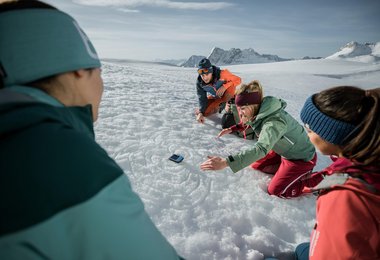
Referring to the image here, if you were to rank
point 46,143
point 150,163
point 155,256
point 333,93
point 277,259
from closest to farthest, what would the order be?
point 46,143 → point 155,256 → point 333,93 → point 277,259 → point 150,163

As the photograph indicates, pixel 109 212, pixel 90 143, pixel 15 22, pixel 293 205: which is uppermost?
pixel 15 22

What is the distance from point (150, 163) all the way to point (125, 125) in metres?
1.13

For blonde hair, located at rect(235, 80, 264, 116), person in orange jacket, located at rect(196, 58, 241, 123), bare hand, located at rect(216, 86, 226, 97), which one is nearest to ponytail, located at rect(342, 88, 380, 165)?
blonde hair, located at rect(235, 80, 264, 116)

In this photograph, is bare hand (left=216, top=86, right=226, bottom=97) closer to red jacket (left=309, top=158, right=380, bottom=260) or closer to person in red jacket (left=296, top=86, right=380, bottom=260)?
person in red jacket (left=296, top=86, right=380, bottom=260)

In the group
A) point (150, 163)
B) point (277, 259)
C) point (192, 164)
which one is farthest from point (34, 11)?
point (192, 164)

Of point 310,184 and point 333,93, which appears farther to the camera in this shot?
point 310,184

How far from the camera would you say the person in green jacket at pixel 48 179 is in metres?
0.55

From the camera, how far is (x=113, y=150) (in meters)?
3.17

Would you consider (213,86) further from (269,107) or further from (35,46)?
(35,46)

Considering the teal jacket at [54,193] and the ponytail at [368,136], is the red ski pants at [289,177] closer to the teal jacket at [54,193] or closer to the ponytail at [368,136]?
the ponytail at [368,136]

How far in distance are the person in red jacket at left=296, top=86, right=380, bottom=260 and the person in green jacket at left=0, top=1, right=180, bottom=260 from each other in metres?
0.98

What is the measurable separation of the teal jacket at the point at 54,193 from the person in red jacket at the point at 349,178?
112 cm

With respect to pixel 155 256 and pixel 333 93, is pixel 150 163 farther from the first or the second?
pixel 155 256

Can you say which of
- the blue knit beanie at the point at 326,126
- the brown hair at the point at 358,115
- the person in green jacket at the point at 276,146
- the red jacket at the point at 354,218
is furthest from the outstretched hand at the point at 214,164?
the red jacket at the point at 354,218
